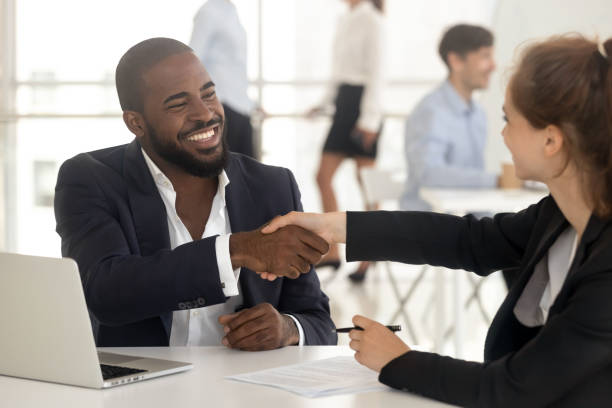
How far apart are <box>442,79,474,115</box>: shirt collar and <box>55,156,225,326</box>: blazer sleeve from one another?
323 cm

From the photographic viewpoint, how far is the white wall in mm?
6695

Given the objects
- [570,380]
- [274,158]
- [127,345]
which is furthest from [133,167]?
[274,158]

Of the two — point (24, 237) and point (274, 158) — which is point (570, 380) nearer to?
point (274, 158)

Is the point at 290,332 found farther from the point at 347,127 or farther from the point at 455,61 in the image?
the point at 347,127

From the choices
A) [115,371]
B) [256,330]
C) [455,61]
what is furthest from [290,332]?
[455,61]

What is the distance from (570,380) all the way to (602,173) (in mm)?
323

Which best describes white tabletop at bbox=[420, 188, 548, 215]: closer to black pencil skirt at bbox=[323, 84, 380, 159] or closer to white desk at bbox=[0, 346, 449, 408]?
black pencil skirt at bbox=[323, 84, 380, 159]

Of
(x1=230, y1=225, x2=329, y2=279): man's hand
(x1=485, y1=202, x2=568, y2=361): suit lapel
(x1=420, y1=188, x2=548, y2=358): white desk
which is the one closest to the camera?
(x1=485, y1=202, x2=568, y2=361): suit lapel

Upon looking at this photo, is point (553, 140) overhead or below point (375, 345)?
overhead

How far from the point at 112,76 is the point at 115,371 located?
16.8ft

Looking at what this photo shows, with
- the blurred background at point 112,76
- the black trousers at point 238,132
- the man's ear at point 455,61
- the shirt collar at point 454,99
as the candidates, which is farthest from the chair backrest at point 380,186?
the blurred background at point 112,76

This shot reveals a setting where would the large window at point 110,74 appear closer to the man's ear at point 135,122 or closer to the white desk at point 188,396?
the man's ear at point 135,122

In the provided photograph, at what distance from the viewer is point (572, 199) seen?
146 cm

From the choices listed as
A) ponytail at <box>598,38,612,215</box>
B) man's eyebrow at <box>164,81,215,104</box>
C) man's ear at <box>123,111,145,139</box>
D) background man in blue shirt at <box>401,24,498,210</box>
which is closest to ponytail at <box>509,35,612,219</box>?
ponytail at <box>598,38,612,215</box>
